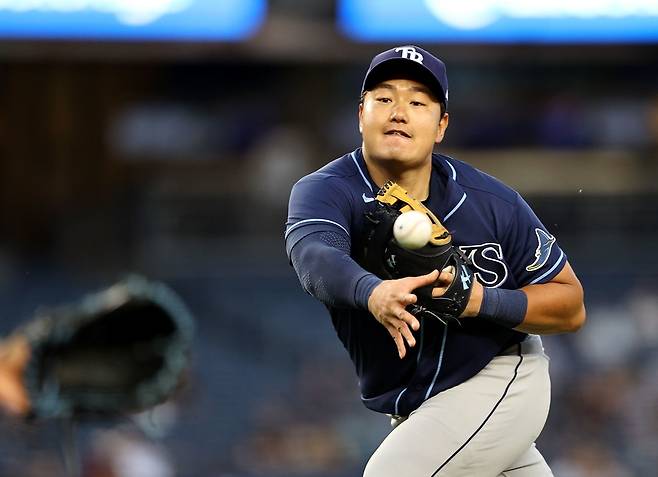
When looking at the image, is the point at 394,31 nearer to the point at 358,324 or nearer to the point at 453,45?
the point at 453,45

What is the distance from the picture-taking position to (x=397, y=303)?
8.48ft

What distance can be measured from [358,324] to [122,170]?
8.87 meters

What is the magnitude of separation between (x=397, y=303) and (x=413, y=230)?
0.64 ft

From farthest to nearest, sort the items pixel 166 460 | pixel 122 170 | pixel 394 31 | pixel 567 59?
pixel 122 170 → pixel 567 59 → pixel 394 31 → pixel 166 460

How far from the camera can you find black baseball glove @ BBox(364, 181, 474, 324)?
2797mm

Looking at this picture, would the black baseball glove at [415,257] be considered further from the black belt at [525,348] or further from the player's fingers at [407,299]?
the black belt at [525,348]

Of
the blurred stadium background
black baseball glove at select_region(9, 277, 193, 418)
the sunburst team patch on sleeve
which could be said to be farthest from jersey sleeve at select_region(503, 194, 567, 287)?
the blurred stadium background

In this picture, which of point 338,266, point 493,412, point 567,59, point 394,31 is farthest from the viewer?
point 567,59

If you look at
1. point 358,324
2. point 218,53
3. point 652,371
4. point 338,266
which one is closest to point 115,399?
point 358,324

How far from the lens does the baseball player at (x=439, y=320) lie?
2.97 m

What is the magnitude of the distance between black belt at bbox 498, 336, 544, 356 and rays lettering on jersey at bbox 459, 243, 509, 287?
0.70 feet

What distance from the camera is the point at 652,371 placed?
9.75 meters

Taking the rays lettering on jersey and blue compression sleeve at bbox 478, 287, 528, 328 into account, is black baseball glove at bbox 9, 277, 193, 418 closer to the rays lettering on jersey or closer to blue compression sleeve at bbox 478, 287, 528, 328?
the rays lettering on jersey

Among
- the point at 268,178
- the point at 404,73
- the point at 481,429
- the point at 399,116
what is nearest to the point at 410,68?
the point at 404,73
